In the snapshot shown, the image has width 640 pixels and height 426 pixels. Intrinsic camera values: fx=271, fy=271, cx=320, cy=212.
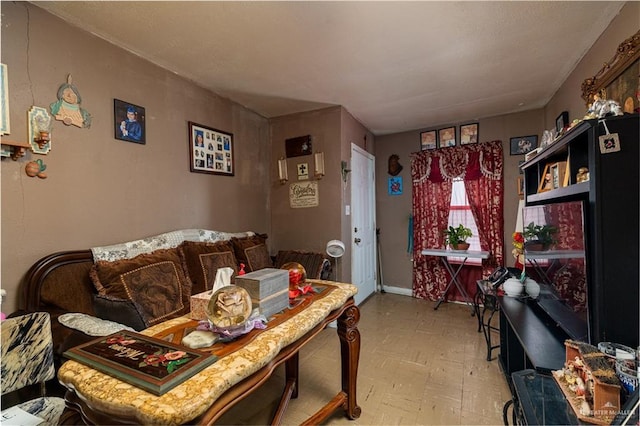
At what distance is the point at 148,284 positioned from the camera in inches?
72.1

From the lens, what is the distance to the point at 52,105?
1735 millimetres

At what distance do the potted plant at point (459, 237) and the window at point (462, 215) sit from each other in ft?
0.51

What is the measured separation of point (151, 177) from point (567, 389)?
290 cm

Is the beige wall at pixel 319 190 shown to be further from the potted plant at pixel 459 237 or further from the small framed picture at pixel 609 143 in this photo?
Result: the small framed picture at pixel 609 143

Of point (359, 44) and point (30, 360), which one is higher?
point (359, 44)

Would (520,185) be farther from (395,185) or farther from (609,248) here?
(609,248)

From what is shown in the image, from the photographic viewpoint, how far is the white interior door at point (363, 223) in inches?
144

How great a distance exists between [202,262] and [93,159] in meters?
1.09

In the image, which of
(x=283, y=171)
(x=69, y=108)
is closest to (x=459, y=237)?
(x=283, y=171)

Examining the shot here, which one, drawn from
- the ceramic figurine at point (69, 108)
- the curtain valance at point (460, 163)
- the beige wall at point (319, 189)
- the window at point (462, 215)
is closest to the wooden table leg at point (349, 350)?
the beige wall at point (319, 189)

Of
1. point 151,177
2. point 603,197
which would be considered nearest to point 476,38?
point 603,197

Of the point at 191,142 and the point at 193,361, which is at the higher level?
the point at 191,142

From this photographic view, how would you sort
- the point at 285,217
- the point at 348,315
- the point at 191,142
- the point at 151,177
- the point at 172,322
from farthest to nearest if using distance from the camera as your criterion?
1. the point at 285,217
2. the point at 191,142
3. the point at 151,177
4. the point at 348,315
5. the point at 172,322

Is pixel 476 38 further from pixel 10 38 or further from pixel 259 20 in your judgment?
pixel 10 38
